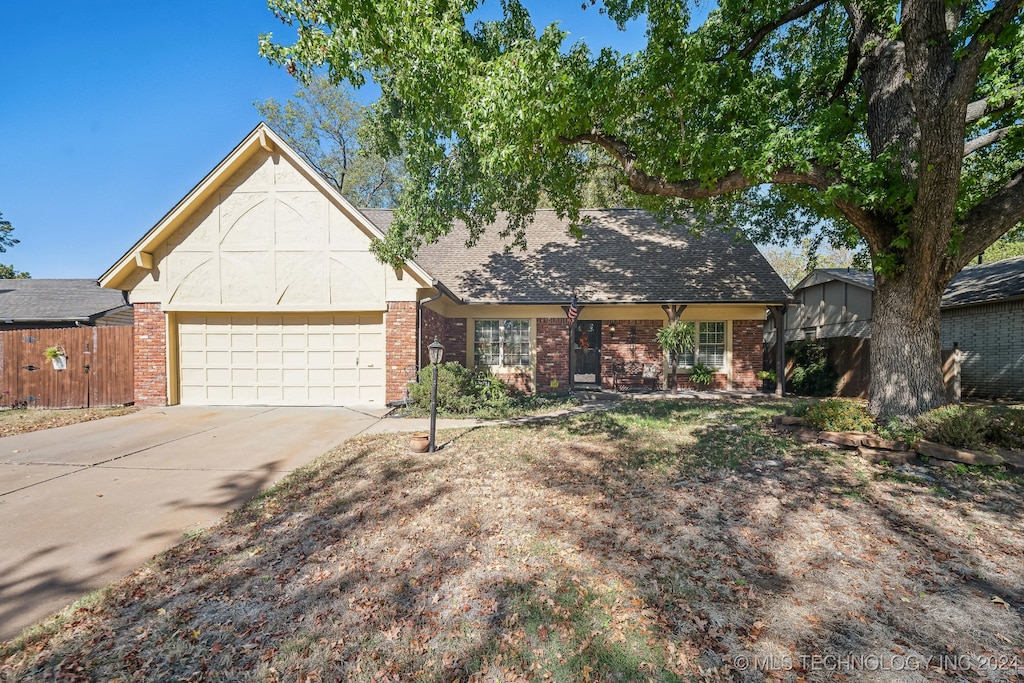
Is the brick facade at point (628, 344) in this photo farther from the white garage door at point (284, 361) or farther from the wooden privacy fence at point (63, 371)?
the wooden privacy fence at point (63, 371)

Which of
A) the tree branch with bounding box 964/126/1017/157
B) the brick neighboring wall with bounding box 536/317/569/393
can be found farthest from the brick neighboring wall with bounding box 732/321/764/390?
the tree branch with bounding box 964/126/1017/157

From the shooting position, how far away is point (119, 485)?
16.4 feet

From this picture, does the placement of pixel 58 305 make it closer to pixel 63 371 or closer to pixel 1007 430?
pixel 63 371

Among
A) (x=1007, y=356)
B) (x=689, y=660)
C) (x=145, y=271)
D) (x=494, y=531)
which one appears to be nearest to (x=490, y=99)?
(x=494, y=531)

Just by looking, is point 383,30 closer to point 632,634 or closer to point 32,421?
point 632,634

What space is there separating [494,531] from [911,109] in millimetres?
9282

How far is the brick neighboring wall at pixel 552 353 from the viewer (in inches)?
515

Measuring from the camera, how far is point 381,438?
7.15m

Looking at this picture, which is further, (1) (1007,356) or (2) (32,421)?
(1) (1007,356)

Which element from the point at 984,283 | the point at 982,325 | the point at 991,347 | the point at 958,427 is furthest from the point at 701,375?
the point at 984,283

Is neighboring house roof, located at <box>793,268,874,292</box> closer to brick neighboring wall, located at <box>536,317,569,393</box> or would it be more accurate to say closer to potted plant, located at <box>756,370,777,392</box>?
potted plant, located at <box>756,370,777,392</box>

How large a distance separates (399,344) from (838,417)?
9014 millimetres

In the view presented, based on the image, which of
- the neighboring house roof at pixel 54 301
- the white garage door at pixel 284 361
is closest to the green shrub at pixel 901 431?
the white garage door at pixel 284 361

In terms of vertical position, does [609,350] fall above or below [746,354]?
above
